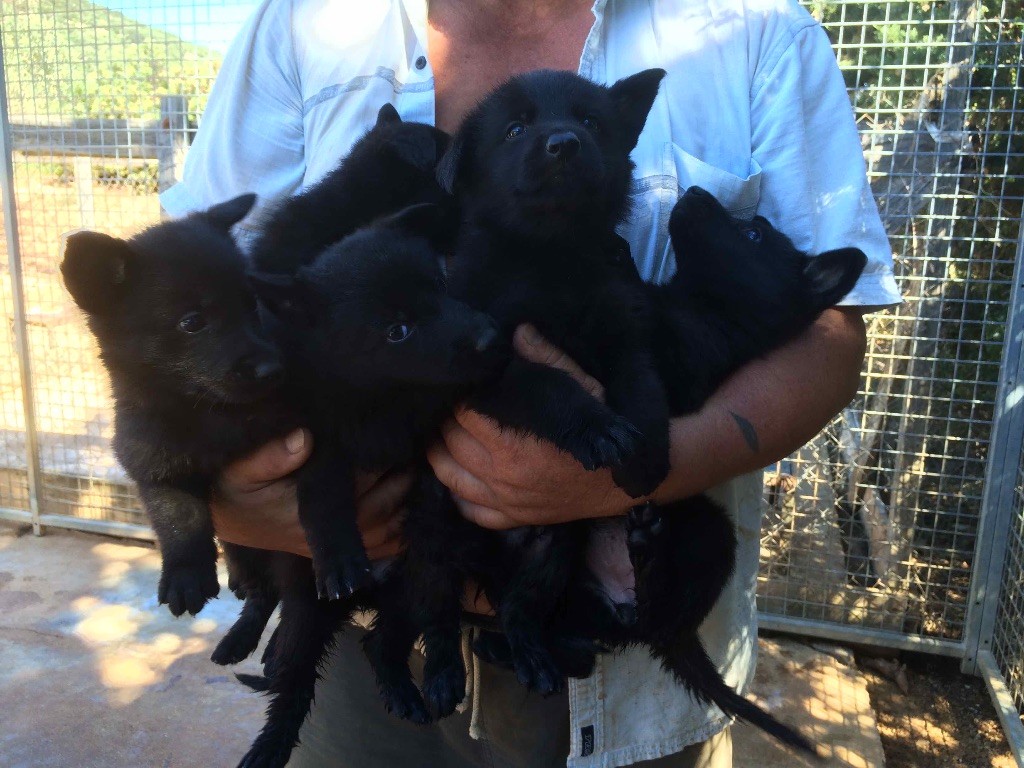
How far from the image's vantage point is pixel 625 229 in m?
2.44

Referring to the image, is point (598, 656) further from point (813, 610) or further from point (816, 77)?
point (813, 610)

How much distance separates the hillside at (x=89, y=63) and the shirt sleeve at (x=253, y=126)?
3882 mm

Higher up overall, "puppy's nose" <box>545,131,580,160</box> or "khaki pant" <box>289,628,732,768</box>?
"puppy's nose" <box>545,131,580,160</box>

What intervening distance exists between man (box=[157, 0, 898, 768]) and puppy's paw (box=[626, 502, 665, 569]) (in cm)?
8

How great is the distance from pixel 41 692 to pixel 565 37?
417 centimetres

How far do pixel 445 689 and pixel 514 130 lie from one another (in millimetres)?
1481

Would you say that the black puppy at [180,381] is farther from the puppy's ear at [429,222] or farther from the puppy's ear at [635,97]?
the puppy's ear at [635,97]

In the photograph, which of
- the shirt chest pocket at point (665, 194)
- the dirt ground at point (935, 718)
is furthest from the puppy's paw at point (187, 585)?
the dirt ground at point (935, 718)

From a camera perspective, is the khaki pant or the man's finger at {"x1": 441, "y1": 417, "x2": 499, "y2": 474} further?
the khaki pant

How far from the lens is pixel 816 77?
2.10 metres

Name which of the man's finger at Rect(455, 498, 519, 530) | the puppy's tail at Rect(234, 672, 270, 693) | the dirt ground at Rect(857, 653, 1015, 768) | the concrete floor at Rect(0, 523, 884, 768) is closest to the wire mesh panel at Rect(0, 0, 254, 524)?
the concrete floor at Rect(0, 523, 884, 768)

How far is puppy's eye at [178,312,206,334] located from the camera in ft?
6.67

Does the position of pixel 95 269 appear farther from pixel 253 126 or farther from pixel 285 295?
pixel 253 126

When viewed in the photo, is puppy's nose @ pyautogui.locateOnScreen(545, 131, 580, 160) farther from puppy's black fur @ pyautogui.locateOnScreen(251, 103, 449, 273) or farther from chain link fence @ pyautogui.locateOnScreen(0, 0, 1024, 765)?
chain link fence @ pyautogui.locateOnScreen(0, 0, 1024, 765)
